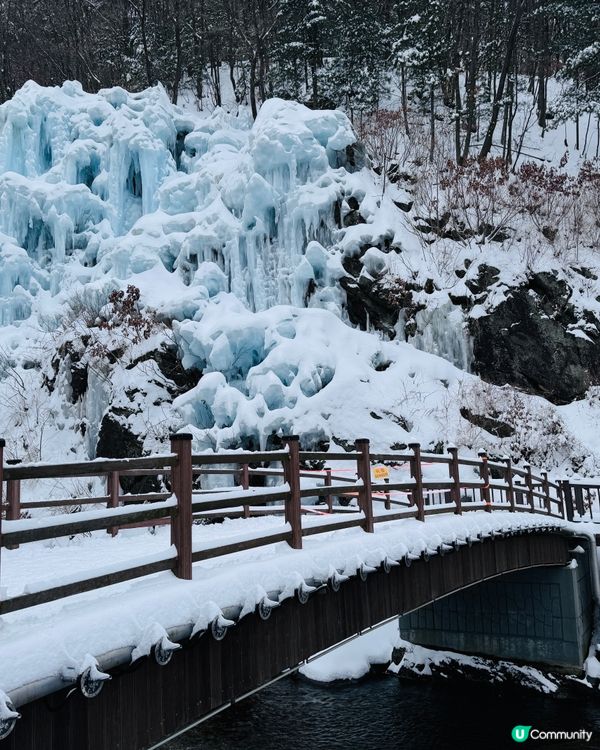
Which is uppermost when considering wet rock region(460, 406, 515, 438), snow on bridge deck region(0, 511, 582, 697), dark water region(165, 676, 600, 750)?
wet rock region(460, 406, 515, 438)

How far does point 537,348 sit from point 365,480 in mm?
20130

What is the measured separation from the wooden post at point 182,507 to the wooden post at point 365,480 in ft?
10.3

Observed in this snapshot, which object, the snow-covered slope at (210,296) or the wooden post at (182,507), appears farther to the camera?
the snow-covered slope at (210,296)

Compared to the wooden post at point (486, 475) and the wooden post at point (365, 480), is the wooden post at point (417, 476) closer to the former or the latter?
the wooden post at point (365, 480)

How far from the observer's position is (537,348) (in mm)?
25422

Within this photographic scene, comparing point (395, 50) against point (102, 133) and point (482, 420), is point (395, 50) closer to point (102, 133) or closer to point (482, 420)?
point (102, 133)

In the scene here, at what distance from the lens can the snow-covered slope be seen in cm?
2198

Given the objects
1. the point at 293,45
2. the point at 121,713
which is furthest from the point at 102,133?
the point at 121,713

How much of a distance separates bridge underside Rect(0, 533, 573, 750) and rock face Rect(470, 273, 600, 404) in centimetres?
1787

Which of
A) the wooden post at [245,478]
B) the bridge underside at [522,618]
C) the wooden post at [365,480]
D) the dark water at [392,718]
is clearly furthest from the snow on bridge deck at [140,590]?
the bridge underside at [522,618]

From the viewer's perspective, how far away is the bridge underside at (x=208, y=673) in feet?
11.6

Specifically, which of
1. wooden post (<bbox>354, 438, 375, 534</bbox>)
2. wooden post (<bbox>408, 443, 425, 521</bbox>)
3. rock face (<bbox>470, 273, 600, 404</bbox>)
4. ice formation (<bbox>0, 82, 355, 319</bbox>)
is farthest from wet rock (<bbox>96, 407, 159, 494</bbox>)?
wooden post (<bbox>354, 438, 375, 534</bbox>)

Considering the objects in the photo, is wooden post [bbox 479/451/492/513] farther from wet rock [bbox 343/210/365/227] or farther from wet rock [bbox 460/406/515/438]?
wet rock [bbox 343/210/365/227]

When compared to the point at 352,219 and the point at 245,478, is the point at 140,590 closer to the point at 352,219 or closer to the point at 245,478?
the point at 245,478
